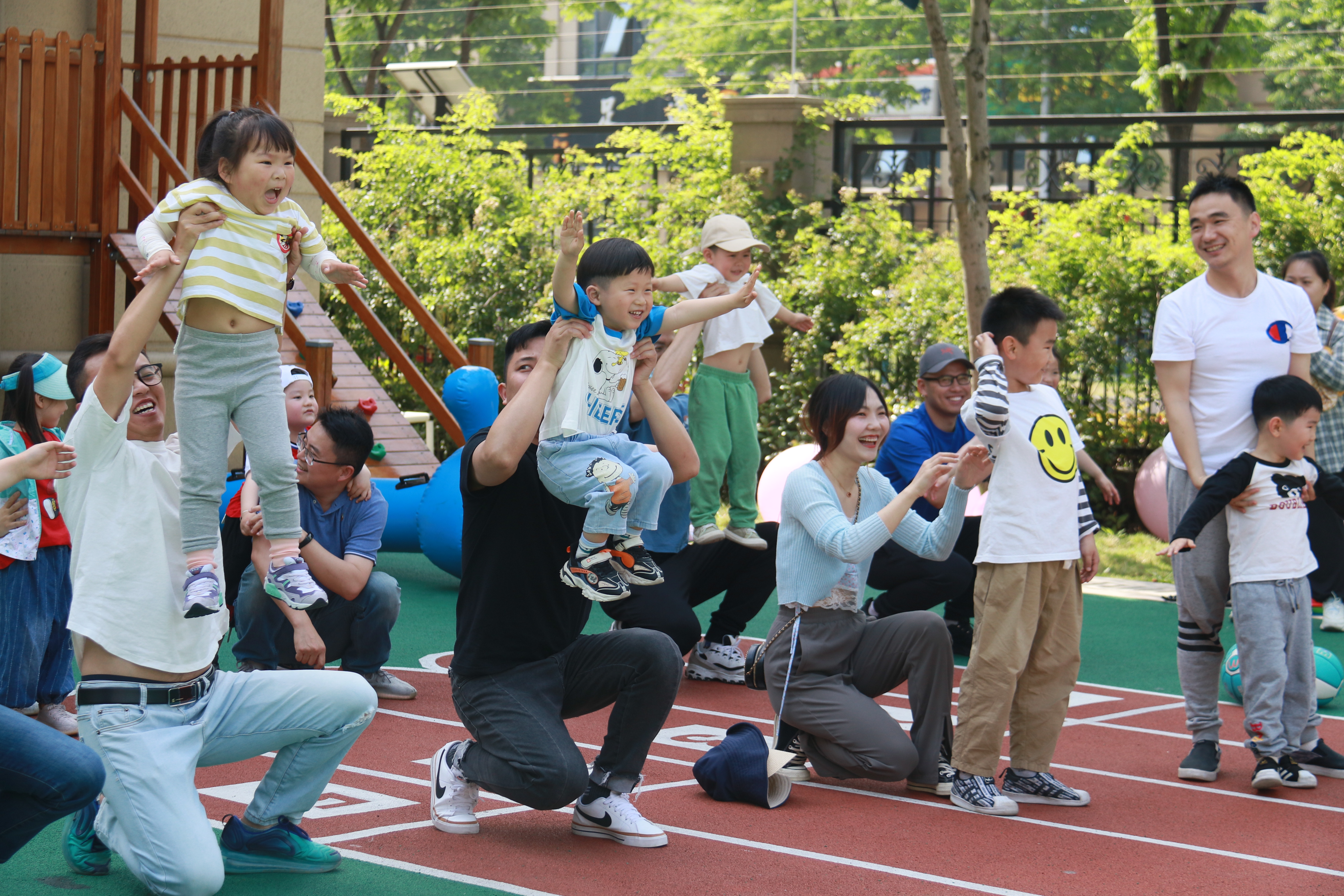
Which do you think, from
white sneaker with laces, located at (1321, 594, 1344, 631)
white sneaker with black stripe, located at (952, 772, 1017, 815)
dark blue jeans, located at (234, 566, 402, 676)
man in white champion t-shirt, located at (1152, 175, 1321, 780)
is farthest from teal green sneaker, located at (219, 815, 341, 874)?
white sneaker with laces, located at (1321, 594, 1344, 631)

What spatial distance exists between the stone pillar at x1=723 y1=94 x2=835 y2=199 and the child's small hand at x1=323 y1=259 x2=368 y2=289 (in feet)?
31.1

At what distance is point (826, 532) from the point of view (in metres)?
4.98

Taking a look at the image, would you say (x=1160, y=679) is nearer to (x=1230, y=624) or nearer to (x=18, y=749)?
(x=1230, y=624)

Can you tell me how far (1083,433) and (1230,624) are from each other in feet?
11.8

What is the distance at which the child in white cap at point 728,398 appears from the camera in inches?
276

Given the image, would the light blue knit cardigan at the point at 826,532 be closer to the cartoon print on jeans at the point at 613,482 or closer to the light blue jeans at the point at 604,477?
the light blue jeans at the point at 604,477

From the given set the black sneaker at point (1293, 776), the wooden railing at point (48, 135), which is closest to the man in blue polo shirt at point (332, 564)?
the black sneaker at point (1293, 776)

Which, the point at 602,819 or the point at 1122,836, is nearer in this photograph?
the point at 602,819

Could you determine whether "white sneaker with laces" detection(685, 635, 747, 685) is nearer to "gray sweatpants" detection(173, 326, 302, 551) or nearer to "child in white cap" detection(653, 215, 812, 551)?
"child in white cap" detection(653, 215, 812, 551)

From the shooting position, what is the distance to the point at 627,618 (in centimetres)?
659

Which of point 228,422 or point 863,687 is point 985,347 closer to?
point 863,687

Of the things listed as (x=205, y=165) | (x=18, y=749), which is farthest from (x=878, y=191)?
(x=18, y=749)

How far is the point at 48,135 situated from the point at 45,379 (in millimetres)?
4976

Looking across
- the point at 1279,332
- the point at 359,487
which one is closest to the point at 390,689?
the point at 359,487
